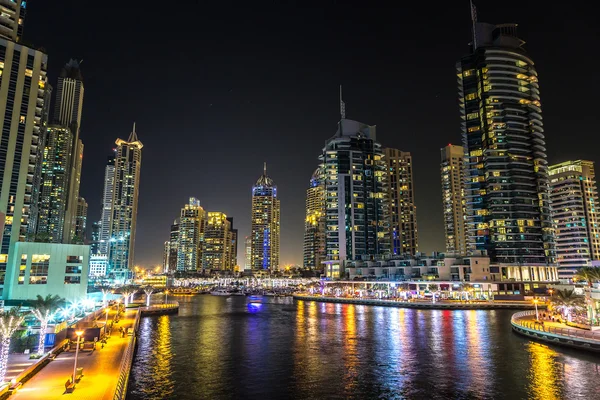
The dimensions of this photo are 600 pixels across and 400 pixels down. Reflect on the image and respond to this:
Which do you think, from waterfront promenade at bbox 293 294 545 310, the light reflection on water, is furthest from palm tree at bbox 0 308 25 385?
waterfront promenade at bbox 293 294 545 310

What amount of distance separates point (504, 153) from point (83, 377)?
18340 centimetres

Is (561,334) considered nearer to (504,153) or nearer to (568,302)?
(568,302)

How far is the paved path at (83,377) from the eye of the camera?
3148 cm

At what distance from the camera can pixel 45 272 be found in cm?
9931

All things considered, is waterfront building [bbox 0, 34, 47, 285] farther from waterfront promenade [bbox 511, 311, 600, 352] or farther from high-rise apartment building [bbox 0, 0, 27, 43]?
waterfront promenade [bbox 511, 311, 600, 352]

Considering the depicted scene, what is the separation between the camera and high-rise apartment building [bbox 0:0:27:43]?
12131 cm

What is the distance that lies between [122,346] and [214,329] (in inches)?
1522

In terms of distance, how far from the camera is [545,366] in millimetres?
51719

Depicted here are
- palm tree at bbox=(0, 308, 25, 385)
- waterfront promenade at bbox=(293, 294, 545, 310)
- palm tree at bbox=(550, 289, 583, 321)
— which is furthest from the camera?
waterfront promenade at bbox=(293, 294, 545, 310)

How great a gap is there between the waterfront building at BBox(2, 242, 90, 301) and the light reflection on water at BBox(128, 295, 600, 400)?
32536 millimetres

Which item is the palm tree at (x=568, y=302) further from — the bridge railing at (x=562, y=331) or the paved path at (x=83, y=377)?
the paved path at (x=83, y=377)

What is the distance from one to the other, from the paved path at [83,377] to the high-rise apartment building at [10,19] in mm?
117932

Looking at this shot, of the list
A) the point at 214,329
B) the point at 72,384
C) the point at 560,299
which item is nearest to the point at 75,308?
the point at 214,329

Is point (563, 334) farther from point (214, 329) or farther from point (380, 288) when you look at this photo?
point (380, 288)
